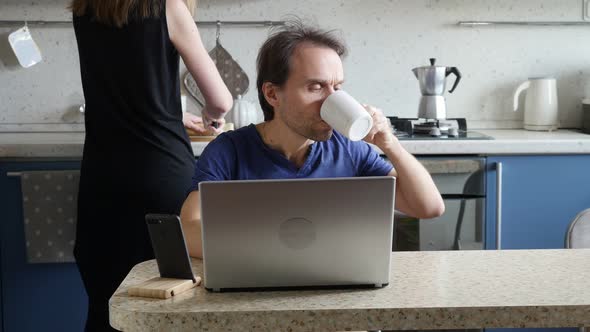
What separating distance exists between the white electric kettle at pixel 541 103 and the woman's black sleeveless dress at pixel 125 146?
1586 millimetres

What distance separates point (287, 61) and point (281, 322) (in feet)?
2.51

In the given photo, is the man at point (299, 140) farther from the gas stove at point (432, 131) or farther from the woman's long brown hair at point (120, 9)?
the gas stove at point (432, 131)

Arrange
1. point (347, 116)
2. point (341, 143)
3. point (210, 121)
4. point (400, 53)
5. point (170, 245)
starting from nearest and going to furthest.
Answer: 1. point (170, 245)
2. point (347, 116)
3. point (341, 143)
4. point (210, 121)
5. point (400, 53)

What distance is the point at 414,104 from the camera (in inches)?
133

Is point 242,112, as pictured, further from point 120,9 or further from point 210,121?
point 120,9

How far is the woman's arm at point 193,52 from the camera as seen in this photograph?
82.2 inches

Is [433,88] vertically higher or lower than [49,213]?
higher

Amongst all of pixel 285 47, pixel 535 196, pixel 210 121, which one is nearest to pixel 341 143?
pixel 285 47

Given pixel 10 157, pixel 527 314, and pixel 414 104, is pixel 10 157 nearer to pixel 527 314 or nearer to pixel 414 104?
pixel 414 104

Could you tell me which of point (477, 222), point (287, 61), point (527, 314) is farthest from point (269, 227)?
point (477, 222)

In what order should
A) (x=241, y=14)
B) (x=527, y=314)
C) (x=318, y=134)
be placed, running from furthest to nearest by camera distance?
(x=241, y=14), (x=318, y=134), (x=527, y=314)

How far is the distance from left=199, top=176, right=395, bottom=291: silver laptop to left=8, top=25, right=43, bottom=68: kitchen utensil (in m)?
2.28

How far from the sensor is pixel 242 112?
10.2ft

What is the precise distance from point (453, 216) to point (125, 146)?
118 cm
